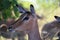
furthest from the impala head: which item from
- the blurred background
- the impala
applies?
the blurred background

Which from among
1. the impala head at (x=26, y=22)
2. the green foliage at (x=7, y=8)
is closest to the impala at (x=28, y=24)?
the impala head at (x=26, y=22)

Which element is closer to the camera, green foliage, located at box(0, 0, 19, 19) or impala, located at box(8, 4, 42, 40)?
impala, located at box(8, 4, 42, 40)

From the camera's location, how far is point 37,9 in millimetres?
2338

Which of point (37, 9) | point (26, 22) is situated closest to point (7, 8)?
point (37, 9)

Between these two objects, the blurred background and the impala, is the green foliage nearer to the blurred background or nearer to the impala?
the blurred background

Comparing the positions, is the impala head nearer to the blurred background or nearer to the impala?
the impala

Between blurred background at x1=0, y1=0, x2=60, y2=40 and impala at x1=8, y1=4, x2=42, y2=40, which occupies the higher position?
blurred background at x1=0, y1=0, x2=60, y2=40

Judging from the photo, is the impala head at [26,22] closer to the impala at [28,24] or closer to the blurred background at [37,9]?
the impala at [28,24]

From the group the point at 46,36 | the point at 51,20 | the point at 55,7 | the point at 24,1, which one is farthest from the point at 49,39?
the point at 24,1

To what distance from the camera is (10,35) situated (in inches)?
93.1

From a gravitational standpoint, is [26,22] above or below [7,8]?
below

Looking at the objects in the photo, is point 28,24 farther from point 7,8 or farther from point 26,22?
point 7,8

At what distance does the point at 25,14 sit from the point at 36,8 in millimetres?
423

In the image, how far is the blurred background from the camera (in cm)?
230
